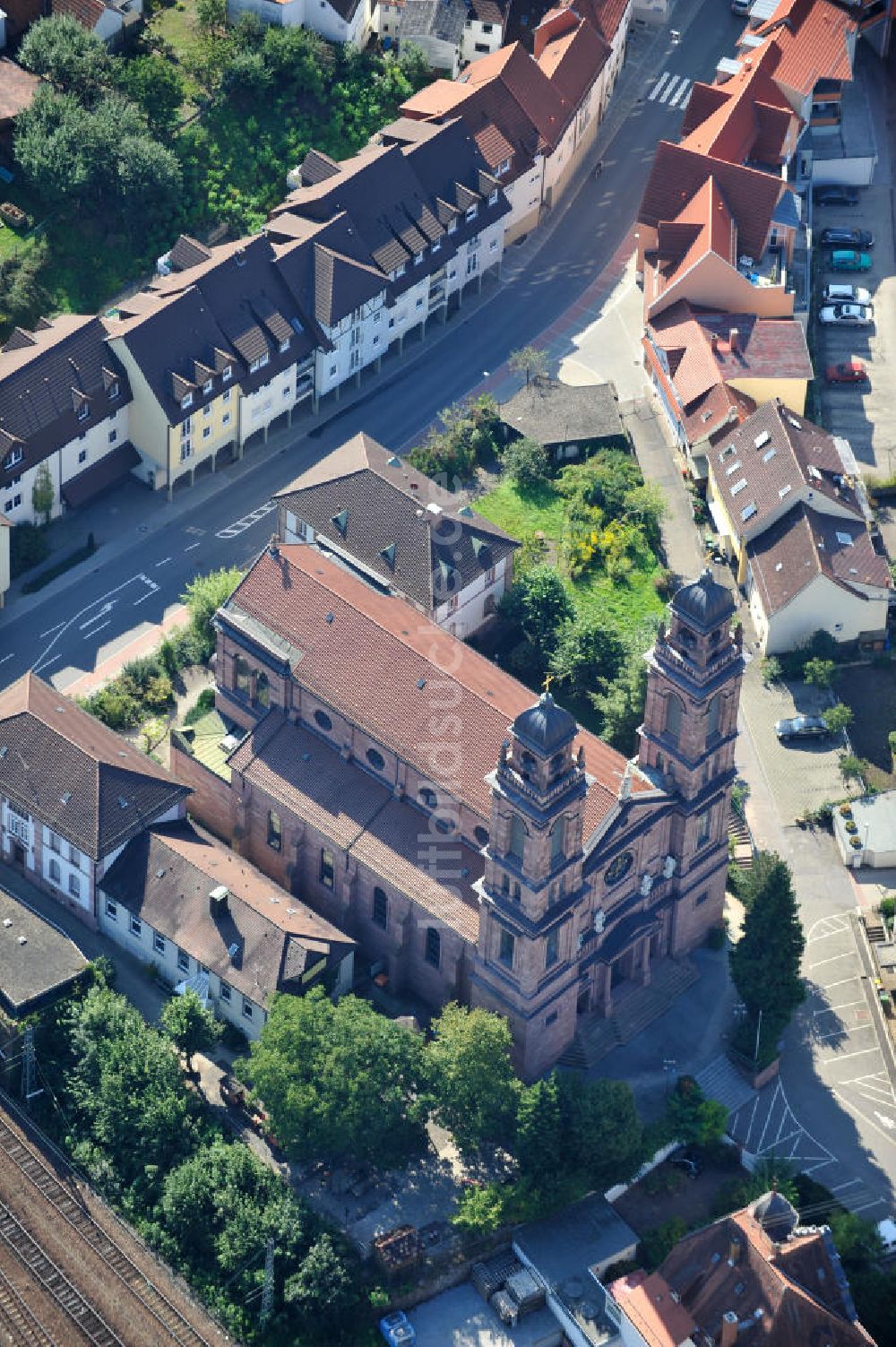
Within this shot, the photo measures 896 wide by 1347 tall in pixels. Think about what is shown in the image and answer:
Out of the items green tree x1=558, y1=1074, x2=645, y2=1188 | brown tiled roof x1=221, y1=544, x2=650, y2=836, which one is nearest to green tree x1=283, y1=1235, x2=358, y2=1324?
green tree x1=558, y1=1074, x2=645, y2=1188

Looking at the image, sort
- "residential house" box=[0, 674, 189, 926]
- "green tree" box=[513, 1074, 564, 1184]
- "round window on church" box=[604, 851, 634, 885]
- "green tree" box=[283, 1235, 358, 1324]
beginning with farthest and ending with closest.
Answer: "residential house" box=[0, 674, 189, 926] → "round window on church" box=[604, 851, 634, 885] → "green tree" box=[513, 1074, 564, 1184] → "green tree" box=[283, 1235, 358, 1324]

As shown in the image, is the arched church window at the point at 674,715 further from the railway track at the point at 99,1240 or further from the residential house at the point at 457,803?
the railway track at the point at 99,1240

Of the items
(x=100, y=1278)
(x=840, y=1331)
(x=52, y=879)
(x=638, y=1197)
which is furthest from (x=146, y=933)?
(x=840, y=1331)

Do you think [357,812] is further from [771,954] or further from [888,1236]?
[888,1236]

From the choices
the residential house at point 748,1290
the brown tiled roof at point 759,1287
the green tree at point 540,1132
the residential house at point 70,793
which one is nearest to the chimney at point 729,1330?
the residential house at point 748,1290

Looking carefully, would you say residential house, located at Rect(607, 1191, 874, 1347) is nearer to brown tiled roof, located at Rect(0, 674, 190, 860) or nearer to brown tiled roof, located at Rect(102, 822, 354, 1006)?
brown tiled roof, located at Rect(102, 822, 354, 1006)

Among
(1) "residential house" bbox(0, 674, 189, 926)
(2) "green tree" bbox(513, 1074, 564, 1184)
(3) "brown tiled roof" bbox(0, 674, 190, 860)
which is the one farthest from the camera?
(1) "residential house" bbox(0, 674, 189, 926)

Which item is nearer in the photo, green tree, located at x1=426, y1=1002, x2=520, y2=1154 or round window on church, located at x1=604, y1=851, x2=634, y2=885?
green tree, located at x1=426, y1=1002, x2=520, y2=1154
